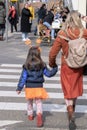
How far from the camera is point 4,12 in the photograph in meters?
22.4

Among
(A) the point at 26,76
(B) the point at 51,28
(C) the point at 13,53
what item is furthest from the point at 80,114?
(B) the point at 51,28

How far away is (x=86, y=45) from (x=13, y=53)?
1089cm

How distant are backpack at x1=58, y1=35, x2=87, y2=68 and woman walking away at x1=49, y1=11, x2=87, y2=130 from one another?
8 cm

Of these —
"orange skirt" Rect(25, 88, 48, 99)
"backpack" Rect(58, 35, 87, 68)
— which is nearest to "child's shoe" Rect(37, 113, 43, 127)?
"orange skirt" Rect(25, 88, 48, 99)

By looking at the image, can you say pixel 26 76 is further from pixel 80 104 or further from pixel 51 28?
pixel 51 28

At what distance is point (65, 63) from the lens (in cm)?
713

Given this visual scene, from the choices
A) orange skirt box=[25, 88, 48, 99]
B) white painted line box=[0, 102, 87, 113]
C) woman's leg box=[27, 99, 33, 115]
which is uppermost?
orange skirt box=[25, 88, 48, 99]

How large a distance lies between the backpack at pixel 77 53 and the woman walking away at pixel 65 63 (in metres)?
0.08

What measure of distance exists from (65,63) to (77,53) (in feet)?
0.88

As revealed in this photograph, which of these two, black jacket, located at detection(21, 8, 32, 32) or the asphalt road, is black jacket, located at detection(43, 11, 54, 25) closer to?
black jacket, located at detection(21, 8, 32, 32)

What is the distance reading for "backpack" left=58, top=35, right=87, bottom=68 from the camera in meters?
6.97

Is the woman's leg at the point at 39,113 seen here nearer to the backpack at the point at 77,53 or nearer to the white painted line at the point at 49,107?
the backpack at the point at 77,53

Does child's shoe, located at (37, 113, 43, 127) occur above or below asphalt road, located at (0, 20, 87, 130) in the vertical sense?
above

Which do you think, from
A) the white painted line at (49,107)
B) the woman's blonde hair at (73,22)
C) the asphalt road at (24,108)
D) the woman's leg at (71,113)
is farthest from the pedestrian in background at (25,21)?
the woman's blonde hair at (73,22)
